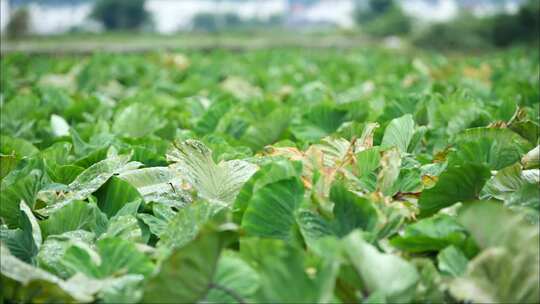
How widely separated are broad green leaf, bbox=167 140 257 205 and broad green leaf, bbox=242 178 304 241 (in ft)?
0.80

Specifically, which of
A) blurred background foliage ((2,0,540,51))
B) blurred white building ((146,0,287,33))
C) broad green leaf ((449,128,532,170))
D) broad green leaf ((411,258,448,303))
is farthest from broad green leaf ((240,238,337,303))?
blurred white building ((146,0,287,33))

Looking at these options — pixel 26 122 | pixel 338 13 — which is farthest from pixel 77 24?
pixel 26 122

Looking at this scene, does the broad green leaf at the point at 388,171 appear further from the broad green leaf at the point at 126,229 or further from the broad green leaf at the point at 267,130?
the broad green leaf at the point at 267,130

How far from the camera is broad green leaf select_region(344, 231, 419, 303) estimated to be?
2.83ft

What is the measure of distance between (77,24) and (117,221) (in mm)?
45876

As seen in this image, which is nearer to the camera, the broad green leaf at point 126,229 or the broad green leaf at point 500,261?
the broad green leaf at point 500,261

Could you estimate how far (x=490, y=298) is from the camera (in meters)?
0.86

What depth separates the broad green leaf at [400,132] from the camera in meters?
1.55

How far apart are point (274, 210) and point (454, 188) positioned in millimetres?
316

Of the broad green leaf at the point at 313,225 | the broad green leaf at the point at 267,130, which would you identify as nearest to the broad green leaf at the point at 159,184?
the broad green leaf at the point at 313,225

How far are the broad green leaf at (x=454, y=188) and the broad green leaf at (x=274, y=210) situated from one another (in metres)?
0.25

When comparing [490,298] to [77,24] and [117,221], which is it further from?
[77,24]

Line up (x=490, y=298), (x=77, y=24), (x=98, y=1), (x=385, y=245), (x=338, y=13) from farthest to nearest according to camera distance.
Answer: (x=338, y=13) < (x=98, y=1) < (x=77, y=24) < (x=385, y=245) < (x=490, y=298)

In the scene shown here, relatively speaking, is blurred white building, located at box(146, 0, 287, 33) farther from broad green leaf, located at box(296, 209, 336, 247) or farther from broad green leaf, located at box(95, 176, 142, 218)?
broad green leaf, located at box(296, 209, 336, 247)
